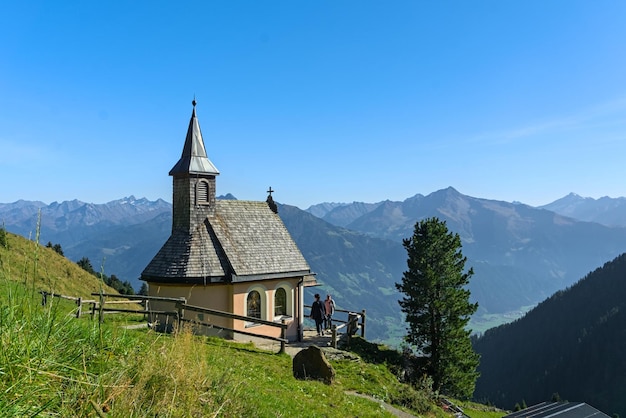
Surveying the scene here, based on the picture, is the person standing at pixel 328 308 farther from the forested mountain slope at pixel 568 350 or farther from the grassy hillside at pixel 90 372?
the forested mountain slope at pixel 568 350

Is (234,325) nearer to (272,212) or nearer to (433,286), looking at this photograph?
(272,212)

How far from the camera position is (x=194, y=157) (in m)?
24.5

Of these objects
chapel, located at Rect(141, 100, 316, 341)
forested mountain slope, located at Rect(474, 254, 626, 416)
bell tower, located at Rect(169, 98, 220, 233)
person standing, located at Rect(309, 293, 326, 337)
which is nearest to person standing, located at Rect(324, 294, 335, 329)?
person standing, located at Rect(309, 293, 326, 337)

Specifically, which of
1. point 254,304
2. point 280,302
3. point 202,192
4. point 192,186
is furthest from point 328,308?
point 192,186

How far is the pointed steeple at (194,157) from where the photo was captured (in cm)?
2403

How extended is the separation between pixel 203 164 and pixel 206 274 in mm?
6276

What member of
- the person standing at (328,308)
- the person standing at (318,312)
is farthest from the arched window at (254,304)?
the person standing at (328,308)

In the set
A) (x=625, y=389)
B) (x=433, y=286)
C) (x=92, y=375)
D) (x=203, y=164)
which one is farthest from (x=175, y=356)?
(x=625, y=389)

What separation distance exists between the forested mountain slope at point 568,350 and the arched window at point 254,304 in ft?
359

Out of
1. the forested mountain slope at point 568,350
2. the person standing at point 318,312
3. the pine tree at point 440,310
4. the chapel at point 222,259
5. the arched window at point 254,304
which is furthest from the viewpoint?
the forested mountain slope at point 568,350

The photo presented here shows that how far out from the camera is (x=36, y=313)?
5.46 m

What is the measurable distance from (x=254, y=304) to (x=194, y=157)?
866cm

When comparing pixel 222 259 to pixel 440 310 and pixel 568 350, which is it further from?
pixel 568 350

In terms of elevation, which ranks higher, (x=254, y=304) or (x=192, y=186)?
(x=192, y=186)
